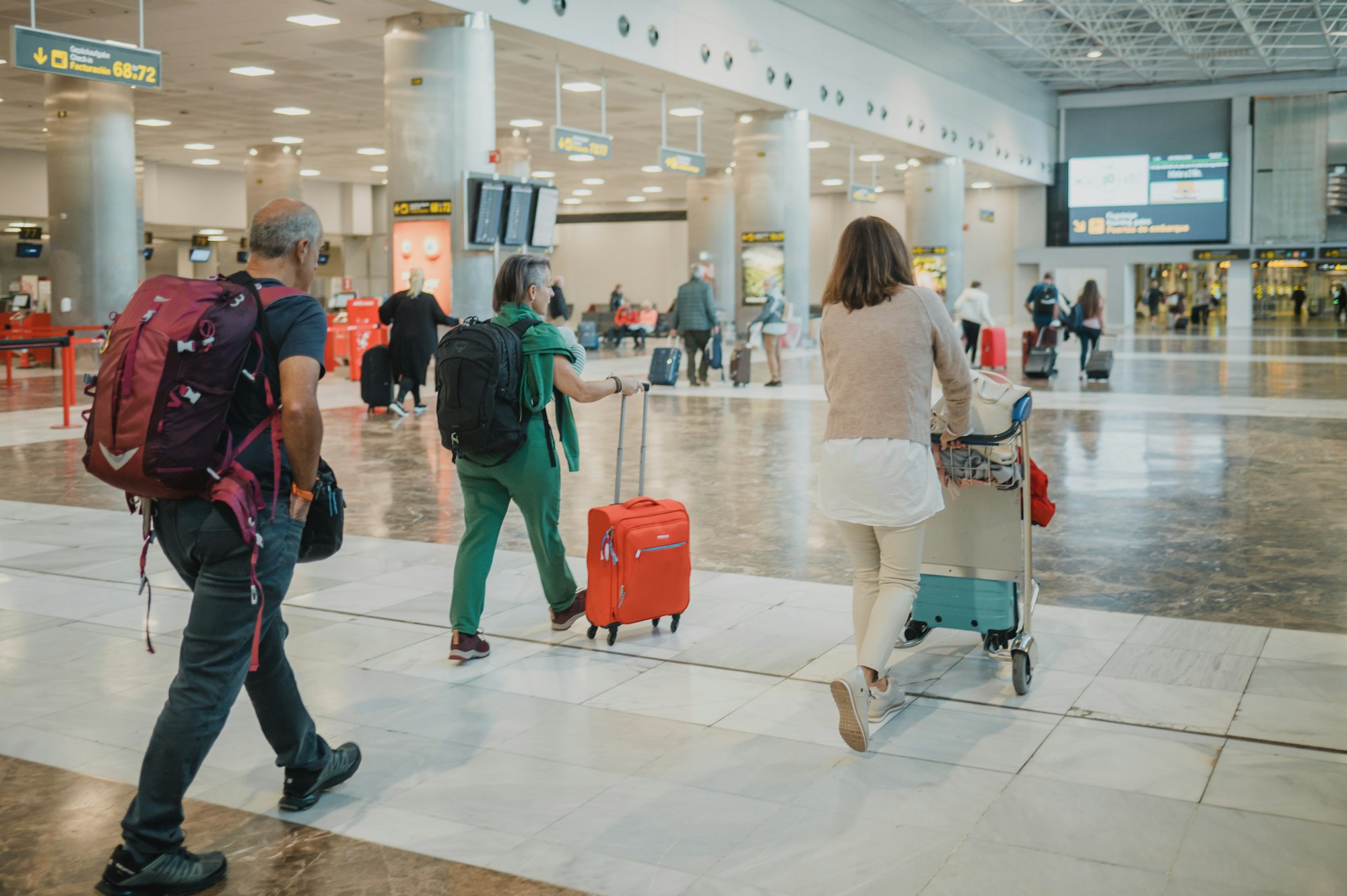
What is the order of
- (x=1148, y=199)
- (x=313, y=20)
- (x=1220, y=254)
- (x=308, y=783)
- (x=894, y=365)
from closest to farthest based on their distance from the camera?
(x=308, y=783) < (x=894, y=365) < (x=313, y=20) < (x=1220, y=254) < (x=1148, y=199)

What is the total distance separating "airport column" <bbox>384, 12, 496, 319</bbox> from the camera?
57.2 feet

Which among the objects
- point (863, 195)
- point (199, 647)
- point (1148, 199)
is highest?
point (1148, 199)

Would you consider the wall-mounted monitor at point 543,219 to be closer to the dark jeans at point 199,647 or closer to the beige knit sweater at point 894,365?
the beige knit sweater at point 894,365

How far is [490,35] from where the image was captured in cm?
1778

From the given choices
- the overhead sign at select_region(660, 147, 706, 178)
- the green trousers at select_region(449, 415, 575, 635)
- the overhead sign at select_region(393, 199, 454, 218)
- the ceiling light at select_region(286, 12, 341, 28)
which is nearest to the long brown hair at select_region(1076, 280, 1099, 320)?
the overhead sign at select_region(660, 147, 706, 178)

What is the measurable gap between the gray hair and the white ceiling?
3122cm

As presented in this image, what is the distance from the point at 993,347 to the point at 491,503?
1649 cm

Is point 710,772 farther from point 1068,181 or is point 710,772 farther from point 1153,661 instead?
point 1068,181

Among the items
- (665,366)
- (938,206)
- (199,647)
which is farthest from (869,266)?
(938,206)

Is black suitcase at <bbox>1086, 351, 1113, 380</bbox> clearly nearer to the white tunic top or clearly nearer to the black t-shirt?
the white tunic top

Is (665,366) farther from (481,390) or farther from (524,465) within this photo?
(481,390)

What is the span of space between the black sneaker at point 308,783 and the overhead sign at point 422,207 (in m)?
14.8

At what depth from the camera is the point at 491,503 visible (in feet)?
16.2

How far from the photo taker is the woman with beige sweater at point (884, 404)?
3928 millimetres
